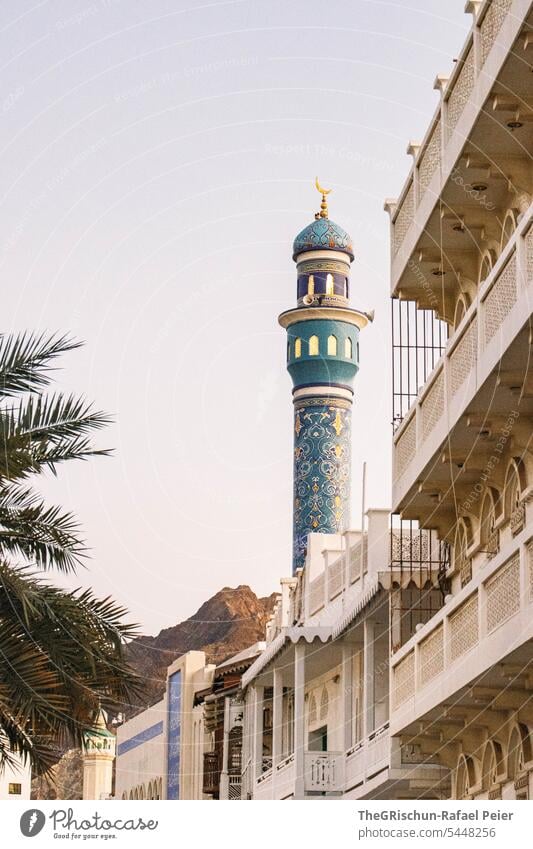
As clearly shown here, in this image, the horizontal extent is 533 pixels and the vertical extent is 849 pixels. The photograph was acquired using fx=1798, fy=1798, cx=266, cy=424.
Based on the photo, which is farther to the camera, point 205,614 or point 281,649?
point 205,614

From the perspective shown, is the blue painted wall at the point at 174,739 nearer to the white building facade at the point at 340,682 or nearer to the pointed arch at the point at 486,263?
the white building facade at the point at 340,682

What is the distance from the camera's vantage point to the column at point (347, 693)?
1313 inches

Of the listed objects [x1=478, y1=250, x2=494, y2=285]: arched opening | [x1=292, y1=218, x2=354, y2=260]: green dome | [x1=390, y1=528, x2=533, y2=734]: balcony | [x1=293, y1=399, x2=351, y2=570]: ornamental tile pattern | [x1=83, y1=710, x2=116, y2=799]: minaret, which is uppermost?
[x1=292, y1=218, x2=354, y2=260]: green dome

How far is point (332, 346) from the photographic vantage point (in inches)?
2899

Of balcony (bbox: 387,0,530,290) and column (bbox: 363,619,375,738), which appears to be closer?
balcony (bbox: 387,0,530,290)

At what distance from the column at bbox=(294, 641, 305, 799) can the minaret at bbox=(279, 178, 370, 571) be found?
114ft

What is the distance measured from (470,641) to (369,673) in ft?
37.7

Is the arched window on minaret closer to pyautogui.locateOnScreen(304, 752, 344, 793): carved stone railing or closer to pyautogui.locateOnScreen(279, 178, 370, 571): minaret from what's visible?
pyautogui.locateOnScreen(279, 178, 370, 571): minaret

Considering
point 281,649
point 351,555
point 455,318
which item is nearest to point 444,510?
point 455,318

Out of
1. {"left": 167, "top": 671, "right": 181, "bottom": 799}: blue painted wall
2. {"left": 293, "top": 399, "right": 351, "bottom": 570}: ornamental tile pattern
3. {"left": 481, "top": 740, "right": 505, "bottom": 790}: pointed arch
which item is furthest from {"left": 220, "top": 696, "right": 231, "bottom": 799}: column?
{"left": 481, "top": 740, "right": 505, "bottom": 790}: pointed arch

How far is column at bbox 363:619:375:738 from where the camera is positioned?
101ft
